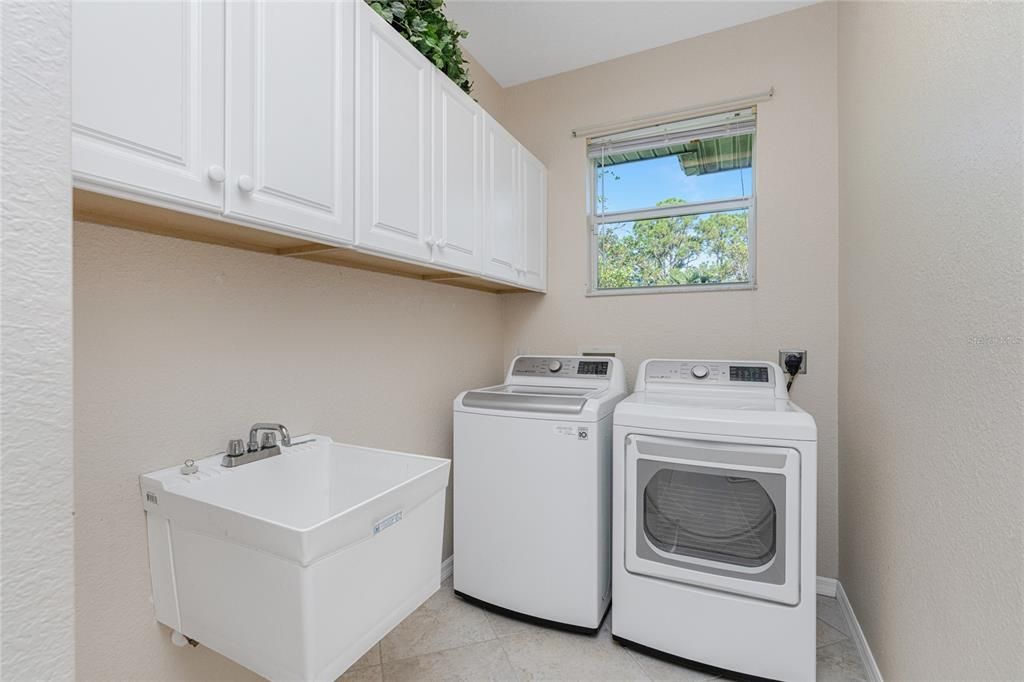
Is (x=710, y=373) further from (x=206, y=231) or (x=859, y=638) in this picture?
(x=206, y=231)

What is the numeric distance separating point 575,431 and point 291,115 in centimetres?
143

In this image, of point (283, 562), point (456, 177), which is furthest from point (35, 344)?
point (456, 177)

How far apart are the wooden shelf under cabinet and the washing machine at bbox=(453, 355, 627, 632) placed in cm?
79

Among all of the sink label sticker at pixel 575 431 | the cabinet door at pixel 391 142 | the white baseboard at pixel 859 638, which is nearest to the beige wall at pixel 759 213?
the white baseboard at pixel 859 638

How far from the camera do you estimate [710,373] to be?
2.16m

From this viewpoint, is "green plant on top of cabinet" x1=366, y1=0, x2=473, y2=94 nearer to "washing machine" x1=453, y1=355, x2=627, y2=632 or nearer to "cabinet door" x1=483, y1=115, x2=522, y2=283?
"cabinet door" x1=483, y1=115, x2=522, y2=283

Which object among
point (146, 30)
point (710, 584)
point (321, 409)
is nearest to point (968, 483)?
point (710, 584)

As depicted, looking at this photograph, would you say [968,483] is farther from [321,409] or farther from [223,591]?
[321,409]

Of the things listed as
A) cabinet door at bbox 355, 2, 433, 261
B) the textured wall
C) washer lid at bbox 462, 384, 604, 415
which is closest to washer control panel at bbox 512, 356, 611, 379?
washer lid at bbox 462, 384, 604, 415

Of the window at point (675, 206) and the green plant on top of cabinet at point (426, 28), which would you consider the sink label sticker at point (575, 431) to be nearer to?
the window at point (675, 206)

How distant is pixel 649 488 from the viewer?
5.92 ft

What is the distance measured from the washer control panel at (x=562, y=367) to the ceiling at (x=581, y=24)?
66.7 inches

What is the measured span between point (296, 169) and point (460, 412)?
1255 mm

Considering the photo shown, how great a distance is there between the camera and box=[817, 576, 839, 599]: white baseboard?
220 centimetres
